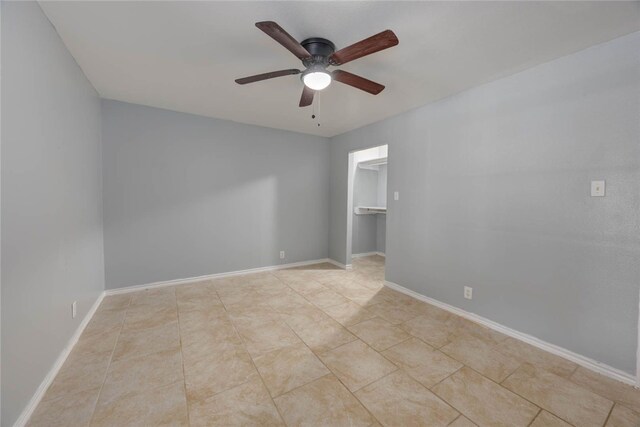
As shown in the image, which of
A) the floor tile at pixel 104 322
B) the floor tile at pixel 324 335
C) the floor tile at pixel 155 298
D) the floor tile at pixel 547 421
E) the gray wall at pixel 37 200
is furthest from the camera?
the floor tile at pixel 155 298

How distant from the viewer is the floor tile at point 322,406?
1.42 meters

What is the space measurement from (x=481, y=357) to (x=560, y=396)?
0.47m

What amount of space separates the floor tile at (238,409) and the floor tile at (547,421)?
4.79 ft

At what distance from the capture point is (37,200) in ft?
5.17

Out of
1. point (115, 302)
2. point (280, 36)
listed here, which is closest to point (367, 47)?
point (280, 36)

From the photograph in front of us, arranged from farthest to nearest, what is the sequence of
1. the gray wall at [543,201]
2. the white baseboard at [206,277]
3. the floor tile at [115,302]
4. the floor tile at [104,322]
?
the white baseboard at [206,277] → the floor tile at [115,302] → the floor tile at [104,322] → the gray wall at [543,201]

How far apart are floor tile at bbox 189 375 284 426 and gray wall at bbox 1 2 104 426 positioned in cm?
92

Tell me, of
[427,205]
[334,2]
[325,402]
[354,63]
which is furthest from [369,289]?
[334,2]

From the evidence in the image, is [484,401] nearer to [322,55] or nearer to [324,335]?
[324,335]

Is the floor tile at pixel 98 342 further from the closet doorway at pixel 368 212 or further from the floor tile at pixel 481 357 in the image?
the closet doorway at pixel 368 212

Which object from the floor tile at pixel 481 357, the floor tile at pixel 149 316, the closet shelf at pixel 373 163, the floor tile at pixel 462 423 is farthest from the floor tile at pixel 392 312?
the closet shelf at pixel 373 163

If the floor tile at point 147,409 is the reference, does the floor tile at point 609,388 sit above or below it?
below

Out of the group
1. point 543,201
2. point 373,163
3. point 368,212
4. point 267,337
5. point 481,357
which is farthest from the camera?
point 368,212

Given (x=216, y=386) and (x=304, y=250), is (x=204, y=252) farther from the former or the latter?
(x=216, y=386)
